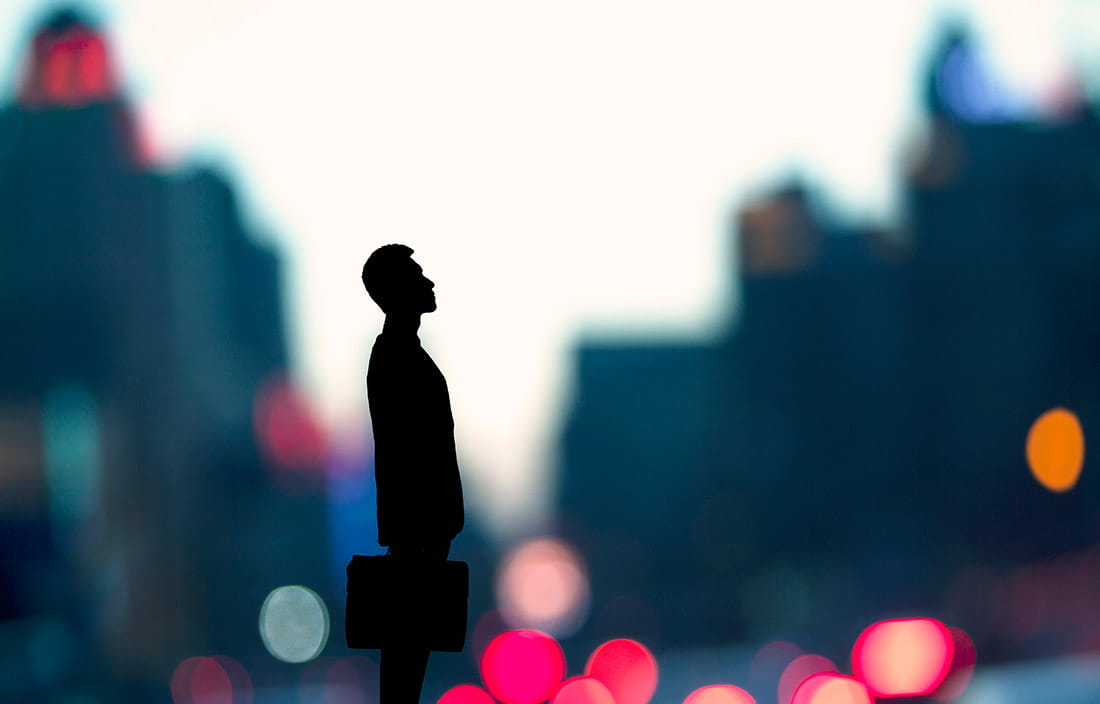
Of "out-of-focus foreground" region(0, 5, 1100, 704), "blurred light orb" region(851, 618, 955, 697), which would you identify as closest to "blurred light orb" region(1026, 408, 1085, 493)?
"out-of-focus foreground" region(0, 5, 1100, 704)

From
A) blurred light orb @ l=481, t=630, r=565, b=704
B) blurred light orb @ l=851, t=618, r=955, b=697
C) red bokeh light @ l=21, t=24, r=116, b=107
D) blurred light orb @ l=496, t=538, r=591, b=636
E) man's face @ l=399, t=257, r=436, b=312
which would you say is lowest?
blurred light orb @ l=496, t=538, r=591, b=636

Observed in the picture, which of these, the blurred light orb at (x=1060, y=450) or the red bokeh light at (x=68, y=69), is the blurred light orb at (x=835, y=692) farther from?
the red bokeh light at (x=68, y=69)

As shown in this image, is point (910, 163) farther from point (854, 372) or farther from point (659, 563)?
point (659, 563)

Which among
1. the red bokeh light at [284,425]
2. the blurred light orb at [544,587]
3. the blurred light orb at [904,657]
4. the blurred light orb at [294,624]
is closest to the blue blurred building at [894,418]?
the blurred light orb at [544,587]

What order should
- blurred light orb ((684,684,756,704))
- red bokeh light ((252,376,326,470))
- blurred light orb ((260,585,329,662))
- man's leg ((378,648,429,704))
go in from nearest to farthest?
man's leg ((378,648,429,704)) < blurred light orb ((684,684,756,704)) < blurred light orb ((260,585,329,662)) < red bokeh light ((252,376,326,470))

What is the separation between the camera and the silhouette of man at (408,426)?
8.29ft

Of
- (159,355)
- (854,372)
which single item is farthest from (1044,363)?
(159,355)

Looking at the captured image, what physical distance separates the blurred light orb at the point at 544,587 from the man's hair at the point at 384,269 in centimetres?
6578

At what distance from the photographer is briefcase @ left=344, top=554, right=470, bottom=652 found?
2.46m

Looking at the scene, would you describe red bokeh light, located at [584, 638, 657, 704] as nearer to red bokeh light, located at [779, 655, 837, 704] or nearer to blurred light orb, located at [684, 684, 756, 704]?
red bokeh light, located at [779, 655, 837, 704]

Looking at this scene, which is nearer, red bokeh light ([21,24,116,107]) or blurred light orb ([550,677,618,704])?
blurred light orb ([550,677,618,704])

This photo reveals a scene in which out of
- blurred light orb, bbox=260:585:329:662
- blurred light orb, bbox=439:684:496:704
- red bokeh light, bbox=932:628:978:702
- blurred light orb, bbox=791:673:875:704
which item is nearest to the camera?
red bokeh light, bbox=932:628:978:702

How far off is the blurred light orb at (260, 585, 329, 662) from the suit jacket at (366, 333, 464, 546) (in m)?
54.9

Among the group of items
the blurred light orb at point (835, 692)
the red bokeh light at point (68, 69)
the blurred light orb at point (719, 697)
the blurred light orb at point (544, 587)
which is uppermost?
the red bokeh light at point (68, 69)
